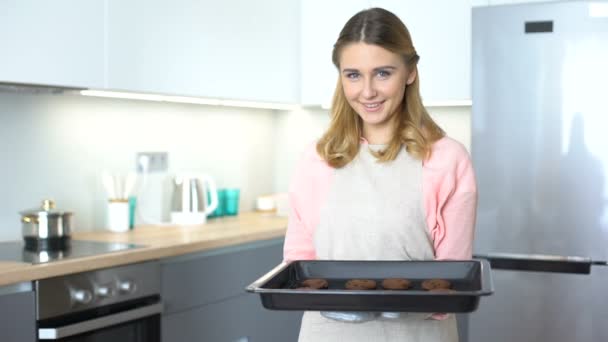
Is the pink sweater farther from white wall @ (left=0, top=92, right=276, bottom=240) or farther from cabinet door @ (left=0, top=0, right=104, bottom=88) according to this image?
white wall @ (left=0, top=92, right=276, bottom=240)

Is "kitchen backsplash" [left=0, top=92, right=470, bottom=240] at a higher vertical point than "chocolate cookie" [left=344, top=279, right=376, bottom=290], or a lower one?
higher

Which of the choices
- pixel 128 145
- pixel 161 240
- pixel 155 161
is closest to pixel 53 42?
pixel 161 240

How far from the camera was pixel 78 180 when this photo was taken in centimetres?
296

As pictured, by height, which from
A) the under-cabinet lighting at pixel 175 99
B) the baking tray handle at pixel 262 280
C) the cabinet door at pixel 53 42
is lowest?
the baking tray handle at pixel 262 280

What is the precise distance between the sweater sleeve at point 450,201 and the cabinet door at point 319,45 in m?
2.01

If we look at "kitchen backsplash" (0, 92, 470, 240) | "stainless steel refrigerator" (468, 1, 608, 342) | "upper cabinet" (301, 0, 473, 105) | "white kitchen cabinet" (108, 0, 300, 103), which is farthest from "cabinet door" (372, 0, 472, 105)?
"white kitchen cabinet" (108, 0, 300, 103)

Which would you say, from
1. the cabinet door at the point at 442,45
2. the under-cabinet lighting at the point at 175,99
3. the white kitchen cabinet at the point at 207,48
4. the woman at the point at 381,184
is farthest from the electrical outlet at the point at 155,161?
the woman at the point at 381,184

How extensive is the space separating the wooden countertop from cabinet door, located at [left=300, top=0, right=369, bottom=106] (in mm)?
583

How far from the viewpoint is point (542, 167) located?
2.85 metres

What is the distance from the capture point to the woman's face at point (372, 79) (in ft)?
5.27

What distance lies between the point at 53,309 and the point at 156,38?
1072 mm

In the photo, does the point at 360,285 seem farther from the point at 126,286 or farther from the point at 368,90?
the point at 126,286

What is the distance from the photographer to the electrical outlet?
10.6 feet

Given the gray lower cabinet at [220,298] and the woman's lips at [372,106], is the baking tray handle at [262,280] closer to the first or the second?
the woman's lips at [372,106]
